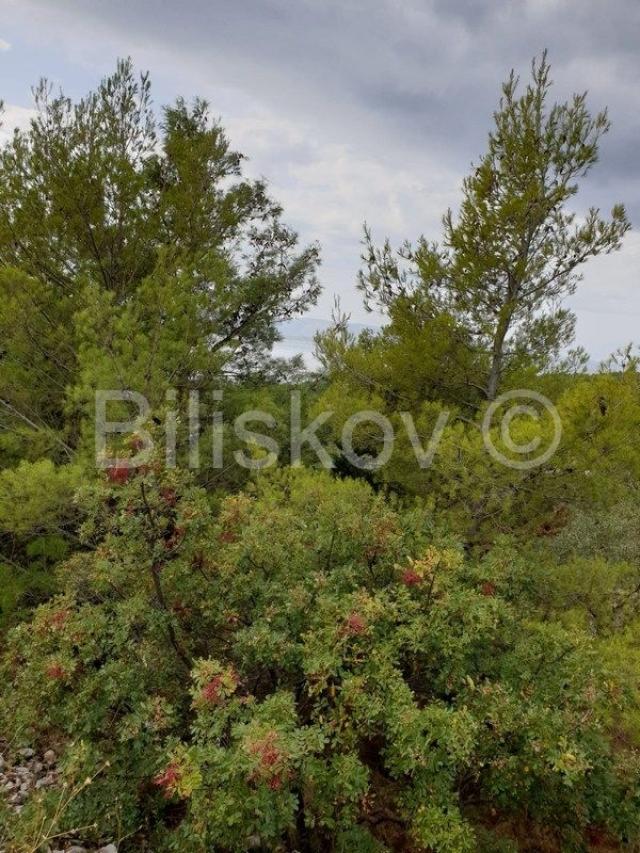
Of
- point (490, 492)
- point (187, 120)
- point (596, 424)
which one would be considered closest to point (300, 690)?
point (490, 492)

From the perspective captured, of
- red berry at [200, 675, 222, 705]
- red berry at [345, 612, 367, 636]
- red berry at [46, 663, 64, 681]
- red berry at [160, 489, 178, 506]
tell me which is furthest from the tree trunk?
red berry at [46, 663, 64, 681]

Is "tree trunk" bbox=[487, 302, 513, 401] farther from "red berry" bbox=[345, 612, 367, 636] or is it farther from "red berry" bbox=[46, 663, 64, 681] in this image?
"red berry" bbox=[46, 663, 64, 681]

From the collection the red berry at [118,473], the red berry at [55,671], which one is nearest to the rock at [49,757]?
the red berry at [55,671]

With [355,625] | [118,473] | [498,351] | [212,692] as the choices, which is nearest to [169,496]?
[118,473]

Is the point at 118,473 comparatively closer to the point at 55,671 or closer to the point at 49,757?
the point at 55,671

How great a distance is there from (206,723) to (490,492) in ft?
15.1

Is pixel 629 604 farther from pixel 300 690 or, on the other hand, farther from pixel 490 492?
pixel 300 690

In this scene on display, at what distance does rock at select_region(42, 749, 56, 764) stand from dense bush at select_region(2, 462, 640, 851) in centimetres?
146

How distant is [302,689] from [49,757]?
143 inches

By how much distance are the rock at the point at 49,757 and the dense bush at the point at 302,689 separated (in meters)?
1.46

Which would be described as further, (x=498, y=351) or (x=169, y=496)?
(x=498, y=351)

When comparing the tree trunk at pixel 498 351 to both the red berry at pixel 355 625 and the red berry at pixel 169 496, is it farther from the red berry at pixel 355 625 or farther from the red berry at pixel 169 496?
the red berry at pixel 169 496

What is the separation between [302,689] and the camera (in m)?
4.09

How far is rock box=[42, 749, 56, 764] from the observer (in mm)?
5695
